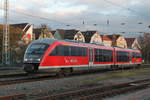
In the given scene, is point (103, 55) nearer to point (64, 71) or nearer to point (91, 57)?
point (91, 57)

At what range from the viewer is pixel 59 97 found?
34.6 ft

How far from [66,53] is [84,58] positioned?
312 centimetres

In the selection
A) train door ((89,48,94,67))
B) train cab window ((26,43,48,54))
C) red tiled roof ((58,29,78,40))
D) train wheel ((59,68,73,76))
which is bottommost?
train wheel ((59,68,73,76))

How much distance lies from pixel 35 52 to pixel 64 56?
265cm

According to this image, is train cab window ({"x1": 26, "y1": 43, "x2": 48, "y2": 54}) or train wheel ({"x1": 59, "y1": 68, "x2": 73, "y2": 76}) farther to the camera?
train wheel ({"x1": 59, "y1": 68, "x2": 73, "y2": 76})

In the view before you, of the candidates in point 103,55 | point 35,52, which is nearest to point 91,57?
point 103,55

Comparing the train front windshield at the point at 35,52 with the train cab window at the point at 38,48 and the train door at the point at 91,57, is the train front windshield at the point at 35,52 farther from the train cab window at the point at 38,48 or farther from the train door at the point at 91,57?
the train door at the point at 91,57

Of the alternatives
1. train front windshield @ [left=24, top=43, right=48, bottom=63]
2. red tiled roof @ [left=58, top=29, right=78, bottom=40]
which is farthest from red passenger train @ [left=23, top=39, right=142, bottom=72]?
red tiled roof @ [left=58, top=29, right=78, bottom=40]

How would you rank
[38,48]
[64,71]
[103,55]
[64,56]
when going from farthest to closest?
[103,55], [64,71], [64,56], [38,48]

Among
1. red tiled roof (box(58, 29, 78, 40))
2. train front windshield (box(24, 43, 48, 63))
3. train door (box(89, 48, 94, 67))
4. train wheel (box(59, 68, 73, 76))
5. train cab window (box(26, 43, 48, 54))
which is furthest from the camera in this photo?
Answer: red tiled roof (box(58, 29, 78, 40))

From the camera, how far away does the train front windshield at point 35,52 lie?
58.2 ft

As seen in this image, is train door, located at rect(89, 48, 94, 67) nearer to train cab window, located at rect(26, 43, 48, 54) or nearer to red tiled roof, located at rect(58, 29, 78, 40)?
train cab window, located at rect(26, 43, 48, 54)

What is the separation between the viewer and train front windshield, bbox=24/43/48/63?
17734mm

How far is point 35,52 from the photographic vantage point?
18125mm
